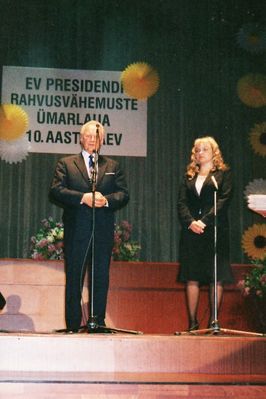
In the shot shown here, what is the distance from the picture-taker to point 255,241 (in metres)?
7.43

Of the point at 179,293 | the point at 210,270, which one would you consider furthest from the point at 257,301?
the point at 210,270

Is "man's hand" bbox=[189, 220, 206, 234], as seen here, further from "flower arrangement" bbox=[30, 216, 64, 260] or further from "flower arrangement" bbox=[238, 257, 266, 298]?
"flower arrangement" bbox=[30, 216, 64, 260]

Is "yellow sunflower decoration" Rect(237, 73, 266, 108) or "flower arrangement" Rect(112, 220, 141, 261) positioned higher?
"yellow sunflower decoration" Rect(237, 73, 266, 108)

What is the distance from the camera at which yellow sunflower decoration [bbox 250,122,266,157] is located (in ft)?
24.9

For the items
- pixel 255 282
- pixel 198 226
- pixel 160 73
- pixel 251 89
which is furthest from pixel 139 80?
pixel 198 226

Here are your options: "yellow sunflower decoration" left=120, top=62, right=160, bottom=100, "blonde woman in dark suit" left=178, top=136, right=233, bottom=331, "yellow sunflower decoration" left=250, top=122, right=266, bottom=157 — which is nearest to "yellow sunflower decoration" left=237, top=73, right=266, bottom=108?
"yellow sunflower decoration" left=250, top=122, right=266, bottom=157

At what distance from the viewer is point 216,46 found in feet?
24.9

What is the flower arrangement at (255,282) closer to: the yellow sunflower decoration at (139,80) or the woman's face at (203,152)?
the woman's face at (203,152)

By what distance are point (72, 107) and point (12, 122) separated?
2.16 feet

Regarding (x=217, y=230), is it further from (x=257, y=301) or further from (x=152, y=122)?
(x=152, y=122)

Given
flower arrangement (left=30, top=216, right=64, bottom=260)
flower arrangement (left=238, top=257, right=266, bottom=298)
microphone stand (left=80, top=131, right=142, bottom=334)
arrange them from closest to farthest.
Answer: microphone stand (left=80, top=131, right=142, bottom=334) < flower arrangement (left=238, top=257, right=266, bottom=298) < flower arrangement (left=30, top=216, right=64, bottom=260)

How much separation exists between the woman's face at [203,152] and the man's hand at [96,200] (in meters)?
0.89

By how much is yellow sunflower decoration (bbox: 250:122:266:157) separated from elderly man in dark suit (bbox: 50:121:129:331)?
320 centimetres

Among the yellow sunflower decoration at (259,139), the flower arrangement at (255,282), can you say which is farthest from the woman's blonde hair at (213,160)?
the yellow sunflower decoration at (259,139)
